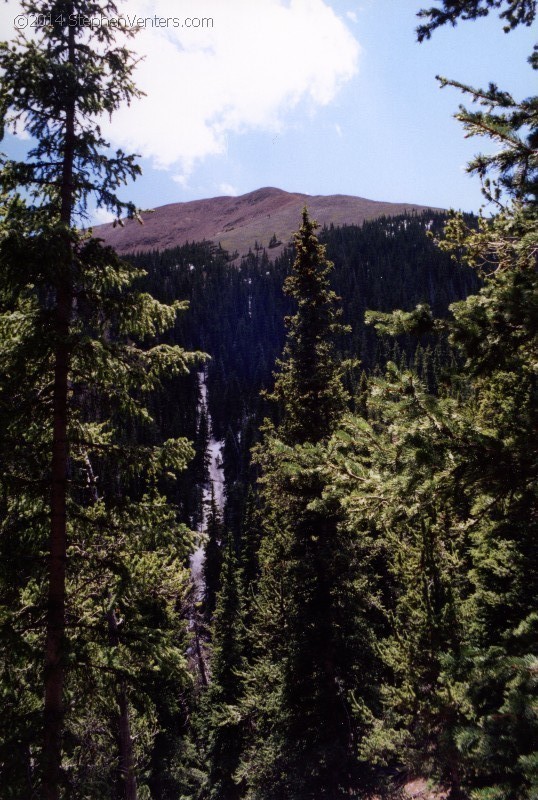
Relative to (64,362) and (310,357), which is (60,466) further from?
(310,357)

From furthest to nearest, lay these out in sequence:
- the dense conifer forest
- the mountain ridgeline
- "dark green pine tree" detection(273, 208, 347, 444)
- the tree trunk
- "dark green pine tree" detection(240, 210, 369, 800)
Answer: the mountain ridgeline → "dark green pine tree" detection(273, 208, 347, 444) → "dark green pine tree" detection(240, 210, 369, 800) → the tree trunk → the dense conifer forest

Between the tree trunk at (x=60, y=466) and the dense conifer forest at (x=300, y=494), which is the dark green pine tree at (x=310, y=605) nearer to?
the dense conifer forest at (x=300, y=494)

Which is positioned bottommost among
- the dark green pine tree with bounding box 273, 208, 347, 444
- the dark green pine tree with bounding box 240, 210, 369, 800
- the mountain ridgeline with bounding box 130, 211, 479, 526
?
the dark green pine tree with bounding box 240, 210, 369, 800

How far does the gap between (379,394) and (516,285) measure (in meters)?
1.67

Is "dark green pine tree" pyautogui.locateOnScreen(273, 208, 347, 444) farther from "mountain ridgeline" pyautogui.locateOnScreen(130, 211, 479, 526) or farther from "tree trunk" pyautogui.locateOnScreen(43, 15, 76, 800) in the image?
"mountain ridgeline" pyautogui.locateOnScreen(130, 211, 479, 526)

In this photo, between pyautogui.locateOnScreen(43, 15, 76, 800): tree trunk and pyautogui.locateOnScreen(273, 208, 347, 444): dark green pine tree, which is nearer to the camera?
pyautogui.locateOnScreen(43, 15, 76, 800): tree trunk

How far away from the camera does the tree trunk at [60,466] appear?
6.10 m

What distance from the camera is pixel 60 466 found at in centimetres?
668

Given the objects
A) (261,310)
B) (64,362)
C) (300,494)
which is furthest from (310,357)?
(261,310)

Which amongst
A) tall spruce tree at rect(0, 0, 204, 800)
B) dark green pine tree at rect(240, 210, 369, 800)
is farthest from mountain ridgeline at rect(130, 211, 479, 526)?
tall spruce tree at rect(0, 0, 204, 800)

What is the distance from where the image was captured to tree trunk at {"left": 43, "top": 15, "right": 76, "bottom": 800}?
6098mm

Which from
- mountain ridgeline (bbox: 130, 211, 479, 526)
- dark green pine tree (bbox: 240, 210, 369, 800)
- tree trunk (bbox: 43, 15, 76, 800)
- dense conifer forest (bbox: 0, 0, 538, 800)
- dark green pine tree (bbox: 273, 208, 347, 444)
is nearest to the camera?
dense conifer forest (bbox: 0, 0, 538, 800)

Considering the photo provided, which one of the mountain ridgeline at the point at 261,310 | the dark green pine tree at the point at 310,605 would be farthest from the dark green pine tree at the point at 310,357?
the mountain ridgeline at the point at 261,310

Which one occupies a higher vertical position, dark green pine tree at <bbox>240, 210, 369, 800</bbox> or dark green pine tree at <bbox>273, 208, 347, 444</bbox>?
dark green pine tree at <bbox>273, 208, 347, 444</bbox>
